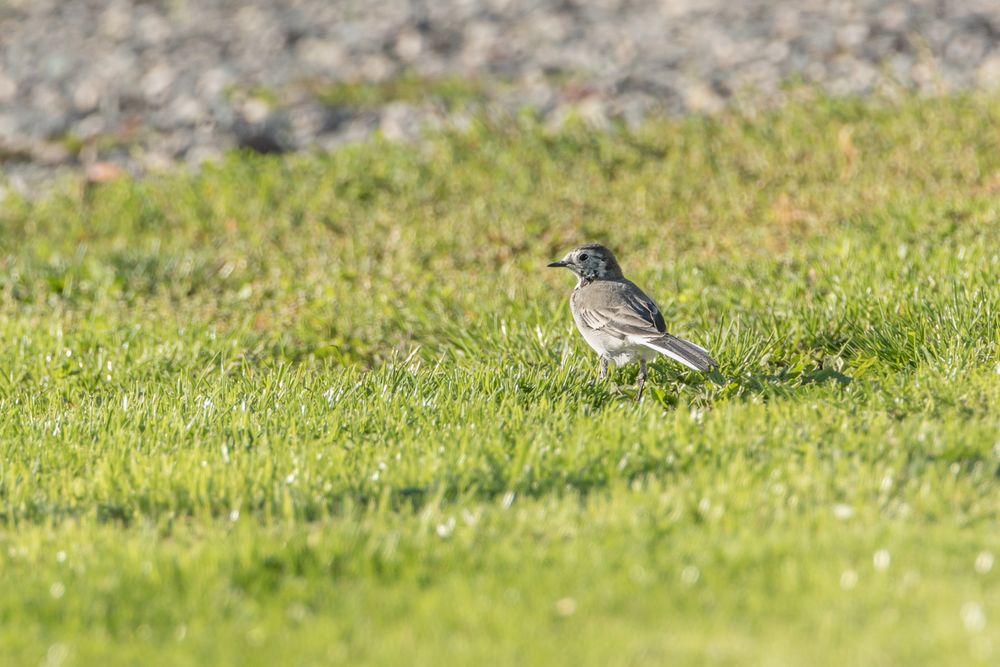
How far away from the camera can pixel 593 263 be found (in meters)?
8.52

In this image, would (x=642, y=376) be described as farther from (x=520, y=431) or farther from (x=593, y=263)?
(x=593, y=263)

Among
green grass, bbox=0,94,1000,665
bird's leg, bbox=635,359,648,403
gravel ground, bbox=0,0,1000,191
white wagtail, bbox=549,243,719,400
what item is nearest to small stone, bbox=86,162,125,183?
gravel ground, bbox=0,0,1000,191

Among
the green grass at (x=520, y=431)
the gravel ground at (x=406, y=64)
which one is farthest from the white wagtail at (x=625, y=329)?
the gravel ground at (x=406, y=64)

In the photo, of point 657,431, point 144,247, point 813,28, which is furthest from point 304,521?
point 813,28

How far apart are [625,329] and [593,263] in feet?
4.35

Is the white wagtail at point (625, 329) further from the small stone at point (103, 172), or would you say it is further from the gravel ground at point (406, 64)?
the small stone at point (103, 172)

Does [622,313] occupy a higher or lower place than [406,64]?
higher

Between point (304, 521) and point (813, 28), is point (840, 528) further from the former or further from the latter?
point (813, 28)

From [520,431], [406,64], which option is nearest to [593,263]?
[520,431]

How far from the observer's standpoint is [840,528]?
5133 mm

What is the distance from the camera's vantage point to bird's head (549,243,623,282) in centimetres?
850

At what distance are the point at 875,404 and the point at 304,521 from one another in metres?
2.99

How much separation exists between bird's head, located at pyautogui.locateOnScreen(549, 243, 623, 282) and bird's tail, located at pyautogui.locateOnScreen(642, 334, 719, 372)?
1.47 meters

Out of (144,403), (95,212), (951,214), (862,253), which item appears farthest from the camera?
(95,212)
